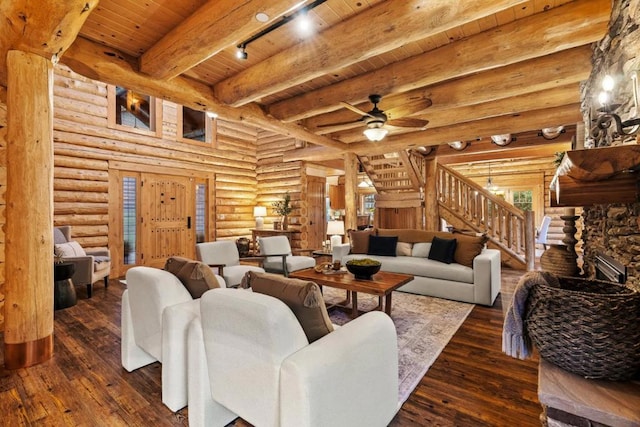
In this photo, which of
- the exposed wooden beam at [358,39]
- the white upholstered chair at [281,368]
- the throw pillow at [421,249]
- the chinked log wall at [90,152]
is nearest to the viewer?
the white upholstered chair at [281,368]

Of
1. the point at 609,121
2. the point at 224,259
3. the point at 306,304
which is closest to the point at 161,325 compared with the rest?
the point at 306,304

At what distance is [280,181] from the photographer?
8039 millimetres

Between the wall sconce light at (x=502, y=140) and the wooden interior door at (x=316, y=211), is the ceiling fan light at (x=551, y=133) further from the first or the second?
the wooden interior door at (x=316, y=211)

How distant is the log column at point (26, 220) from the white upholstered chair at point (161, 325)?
0.86 m

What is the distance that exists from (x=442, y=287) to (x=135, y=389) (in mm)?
3614

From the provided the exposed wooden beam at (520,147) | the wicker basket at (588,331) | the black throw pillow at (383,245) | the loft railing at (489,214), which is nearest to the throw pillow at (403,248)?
the black throw pillow at (383,245)

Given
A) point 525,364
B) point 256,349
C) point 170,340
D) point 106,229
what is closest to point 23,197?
point 170,340

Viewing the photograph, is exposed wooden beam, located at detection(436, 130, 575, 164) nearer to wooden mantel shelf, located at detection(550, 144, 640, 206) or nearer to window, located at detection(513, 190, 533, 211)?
window, located at detection(513, 190, 533, 211)

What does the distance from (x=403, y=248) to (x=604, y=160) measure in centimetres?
382

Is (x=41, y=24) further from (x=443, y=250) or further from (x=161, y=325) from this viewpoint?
(x=443, y=250)

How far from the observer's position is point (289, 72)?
316cm

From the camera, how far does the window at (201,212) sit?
7275mm

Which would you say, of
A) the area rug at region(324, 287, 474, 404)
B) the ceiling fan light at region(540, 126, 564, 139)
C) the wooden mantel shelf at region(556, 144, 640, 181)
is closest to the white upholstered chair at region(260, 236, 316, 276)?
the area rug at region(324, 287, 474, 404)

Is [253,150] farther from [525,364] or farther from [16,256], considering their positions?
[525,364]
